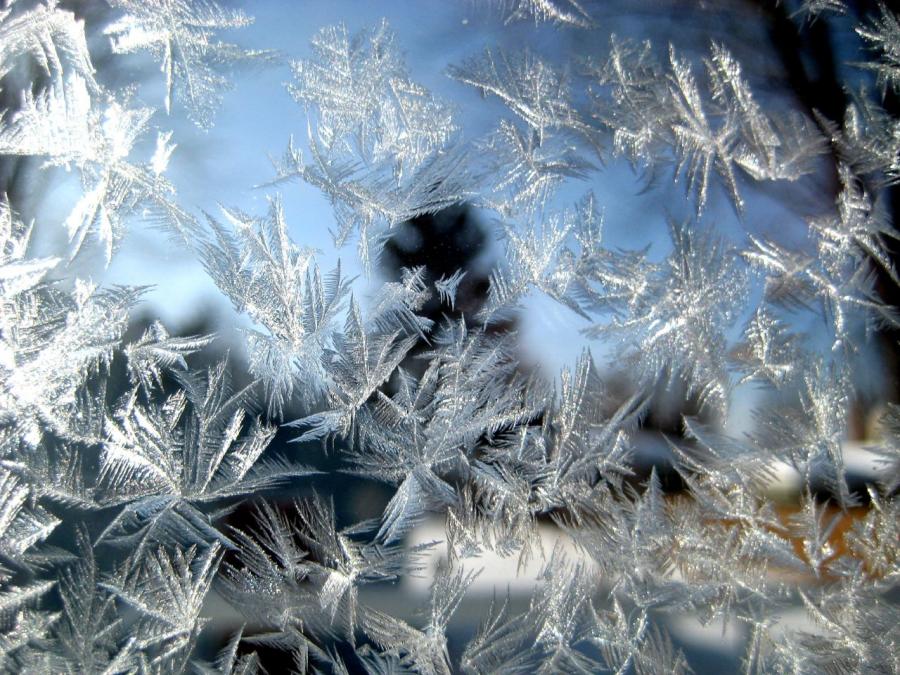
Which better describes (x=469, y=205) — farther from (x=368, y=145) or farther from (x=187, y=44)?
(x=187, y=44)

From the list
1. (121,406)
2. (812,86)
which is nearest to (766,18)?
(812,86)

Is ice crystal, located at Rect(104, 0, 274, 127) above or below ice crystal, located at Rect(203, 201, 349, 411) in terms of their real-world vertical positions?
above

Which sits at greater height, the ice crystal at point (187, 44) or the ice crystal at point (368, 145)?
the ice crystal at point (187, 44)

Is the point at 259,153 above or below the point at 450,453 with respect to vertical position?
above

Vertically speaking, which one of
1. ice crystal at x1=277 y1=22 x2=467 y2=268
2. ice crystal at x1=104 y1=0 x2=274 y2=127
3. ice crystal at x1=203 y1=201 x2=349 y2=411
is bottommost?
ice crystal at x1=203 y1=201 x2=349 y2=411

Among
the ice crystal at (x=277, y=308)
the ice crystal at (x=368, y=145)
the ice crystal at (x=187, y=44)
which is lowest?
the ice crystal at (x=277, y=308)

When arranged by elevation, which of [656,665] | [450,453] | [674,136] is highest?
[674,136]

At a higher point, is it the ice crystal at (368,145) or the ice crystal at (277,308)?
the ice crystal at (368,145)

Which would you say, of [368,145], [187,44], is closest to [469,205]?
[368,145]

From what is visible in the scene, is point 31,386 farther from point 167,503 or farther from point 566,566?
point 566,566

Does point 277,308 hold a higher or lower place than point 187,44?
lower
